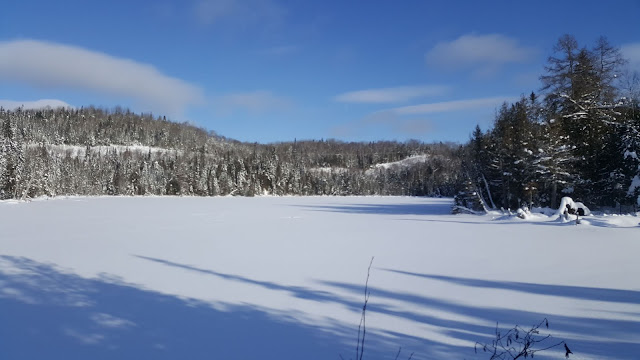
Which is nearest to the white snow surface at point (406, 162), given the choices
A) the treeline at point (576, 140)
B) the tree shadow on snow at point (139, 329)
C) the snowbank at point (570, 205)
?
the treeline at point (576, 140)

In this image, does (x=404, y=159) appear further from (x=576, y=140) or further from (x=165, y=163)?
(x=576, y=140)

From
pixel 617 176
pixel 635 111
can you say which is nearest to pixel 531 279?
pixel 617 176

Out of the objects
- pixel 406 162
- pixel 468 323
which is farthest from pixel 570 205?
pixel 406 162

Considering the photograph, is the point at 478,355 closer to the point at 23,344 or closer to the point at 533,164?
the point at 23,344

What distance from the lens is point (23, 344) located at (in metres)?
4.41

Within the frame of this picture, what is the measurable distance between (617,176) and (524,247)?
42.4 feet

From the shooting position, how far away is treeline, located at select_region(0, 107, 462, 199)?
5898 centimetres

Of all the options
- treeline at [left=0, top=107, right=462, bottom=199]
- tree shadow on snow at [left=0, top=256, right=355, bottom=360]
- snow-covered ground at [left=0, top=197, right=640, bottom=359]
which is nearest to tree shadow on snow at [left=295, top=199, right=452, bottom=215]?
treeline at [left=0, top=107, right=462, bottom=199]

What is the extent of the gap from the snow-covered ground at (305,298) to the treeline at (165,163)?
3395cm

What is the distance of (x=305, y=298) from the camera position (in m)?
6.15

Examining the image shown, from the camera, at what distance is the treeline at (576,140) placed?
58.6 feet

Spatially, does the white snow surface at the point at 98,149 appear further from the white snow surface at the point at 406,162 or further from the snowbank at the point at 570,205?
the snowbank at the point at 570,205

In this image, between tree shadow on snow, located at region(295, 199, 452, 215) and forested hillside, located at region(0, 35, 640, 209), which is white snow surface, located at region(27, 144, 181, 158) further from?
tree shadow on snow, located at region(295, 199, 452, 215)

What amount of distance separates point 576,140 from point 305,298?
21122mm
